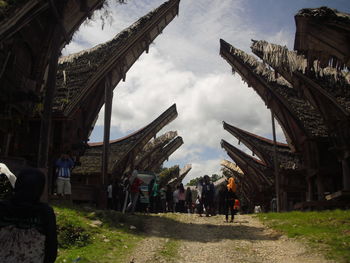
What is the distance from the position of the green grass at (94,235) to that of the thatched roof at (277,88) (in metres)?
9.46

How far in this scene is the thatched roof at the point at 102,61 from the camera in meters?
15.2

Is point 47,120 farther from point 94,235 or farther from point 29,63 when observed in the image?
point 29,63

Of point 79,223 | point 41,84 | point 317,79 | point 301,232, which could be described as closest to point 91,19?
point 41,84

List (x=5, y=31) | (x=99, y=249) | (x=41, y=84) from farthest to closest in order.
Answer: (x=41, y=84), (x=5, y=31), (x=99, y=249)

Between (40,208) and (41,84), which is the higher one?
(41,84)

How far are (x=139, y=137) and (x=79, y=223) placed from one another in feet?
47.6

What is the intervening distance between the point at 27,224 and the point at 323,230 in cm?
766

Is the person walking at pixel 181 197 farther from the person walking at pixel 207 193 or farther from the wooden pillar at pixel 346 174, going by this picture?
the wooden pillar at pixel 346 174

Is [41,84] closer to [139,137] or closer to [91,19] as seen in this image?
[91,19]

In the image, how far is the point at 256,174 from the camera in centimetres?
2636

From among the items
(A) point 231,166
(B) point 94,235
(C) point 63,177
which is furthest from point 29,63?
(A) point 231,166

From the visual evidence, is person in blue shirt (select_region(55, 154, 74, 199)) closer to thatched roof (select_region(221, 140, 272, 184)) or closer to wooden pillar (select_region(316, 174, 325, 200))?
wooden pillar (select_region(316, 174, 325, 200))

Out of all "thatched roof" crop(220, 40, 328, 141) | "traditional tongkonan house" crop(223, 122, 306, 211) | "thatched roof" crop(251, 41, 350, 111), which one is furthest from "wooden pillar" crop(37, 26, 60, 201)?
"traditional tongkonan house" crop(223, 122, 306, 211)

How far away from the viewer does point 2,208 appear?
110 inches
